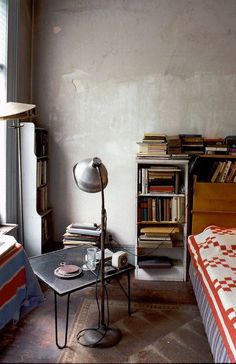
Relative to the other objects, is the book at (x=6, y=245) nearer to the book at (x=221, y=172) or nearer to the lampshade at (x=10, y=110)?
the lampshade at (x=10, y=110)

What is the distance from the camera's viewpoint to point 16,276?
1781 millimetres

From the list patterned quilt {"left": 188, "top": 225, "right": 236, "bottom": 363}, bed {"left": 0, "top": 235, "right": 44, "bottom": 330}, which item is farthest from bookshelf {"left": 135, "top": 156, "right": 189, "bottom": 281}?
bed {"left": 0, "top": 235, "right": 44, "bottom": 330}

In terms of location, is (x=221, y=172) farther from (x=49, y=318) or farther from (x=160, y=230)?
→ (x=49, y=318)

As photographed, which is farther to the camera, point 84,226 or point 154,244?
point 84,226

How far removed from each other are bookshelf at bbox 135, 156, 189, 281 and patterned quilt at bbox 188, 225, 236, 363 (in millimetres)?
233

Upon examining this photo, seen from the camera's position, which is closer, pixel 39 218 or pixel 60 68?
pixel 39 218

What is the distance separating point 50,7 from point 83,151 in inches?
52.8

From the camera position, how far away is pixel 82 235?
2812mm

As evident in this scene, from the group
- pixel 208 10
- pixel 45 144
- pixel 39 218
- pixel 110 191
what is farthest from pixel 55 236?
pixel 208 10

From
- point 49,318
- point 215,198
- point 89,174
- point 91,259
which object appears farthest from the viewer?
point 215,198

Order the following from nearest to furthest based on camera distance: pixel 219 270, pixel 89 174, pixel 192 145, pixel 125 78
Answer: pixel 89 174 < pixel 219 270 < pixel 192 145 < pixel 125 78

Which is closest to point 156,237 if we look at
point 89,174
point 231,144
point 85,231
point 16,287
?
point 85,231

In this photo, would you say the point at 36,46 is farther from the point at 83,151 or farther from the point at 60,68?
the point at 83,151

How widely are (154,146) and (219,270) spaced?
118cm
